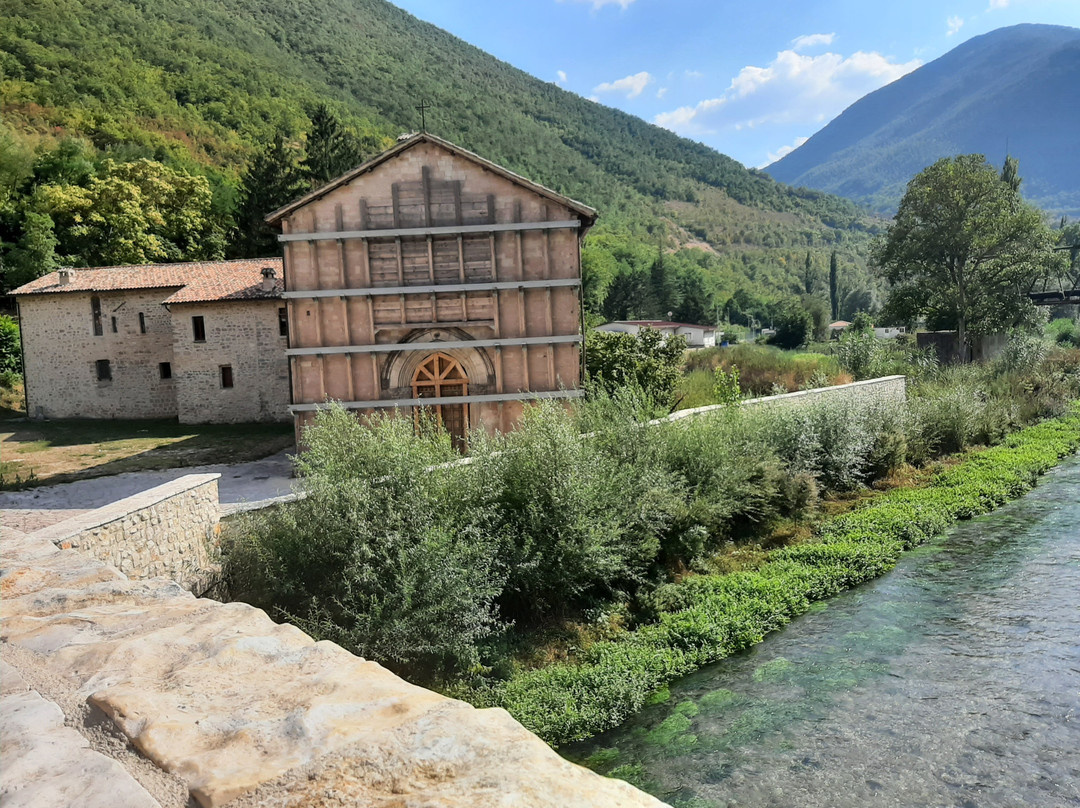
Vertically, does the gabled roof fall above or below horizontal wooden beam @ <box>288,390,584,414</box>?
above

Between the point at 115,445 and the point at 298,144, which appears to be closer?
the point at 115,445

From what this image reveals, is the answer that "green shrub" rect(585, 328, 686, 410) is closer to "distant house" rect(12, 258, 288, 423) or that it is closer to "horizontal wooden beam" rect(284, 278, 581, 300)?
"horizontal wooden beam" rect(284, 278, 581, 300)

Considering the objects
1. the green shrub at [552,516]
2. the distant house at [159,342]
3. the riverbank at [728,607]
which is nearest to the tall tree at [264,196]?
the distant house at [159,342]

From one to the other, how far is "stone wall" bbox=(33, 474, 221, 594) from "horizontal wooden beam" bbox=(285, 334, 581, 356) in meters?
8.01

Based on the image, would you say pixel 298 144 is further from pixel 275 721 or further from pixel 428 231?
pixel 275 721

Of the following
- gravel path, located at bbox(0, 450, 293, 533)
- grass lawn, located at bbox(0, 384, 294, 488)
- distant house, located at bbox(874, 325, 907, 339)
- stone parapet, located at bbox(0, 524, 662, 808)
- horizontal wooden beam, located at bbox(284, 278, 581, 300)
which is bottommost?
gravel path, located at bbox(0, 450, 293, 533)

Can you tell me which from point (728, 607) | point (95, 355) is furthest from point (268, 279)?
point (728, 607)

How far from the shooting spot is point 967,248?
112 feet

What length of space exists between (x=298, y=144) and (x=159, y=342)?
5024cm

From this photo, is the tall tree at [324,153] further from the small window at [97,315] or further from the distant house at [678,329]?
the distant house at [678,329]

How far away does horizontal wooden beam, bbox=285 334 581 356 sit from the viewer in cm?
1842

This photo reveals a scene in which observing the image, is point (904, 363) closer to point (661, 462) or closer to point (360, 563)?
point (661, 462)

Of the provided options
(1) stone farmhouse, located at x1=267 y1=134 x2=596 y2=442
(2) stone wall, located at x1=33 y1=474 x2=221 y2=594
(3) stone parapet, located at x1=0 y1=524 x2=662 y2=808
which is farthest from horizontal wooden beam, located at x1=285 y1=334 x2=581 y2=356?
(3) stone parapet, located at x1=0 y1=524 x2=662 y2=808

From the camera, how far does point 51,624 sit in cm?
434
